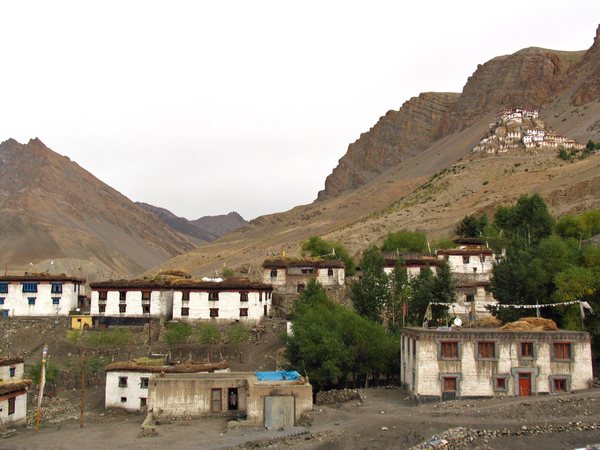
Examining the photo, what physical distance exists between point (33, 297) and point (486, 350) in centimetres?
3829

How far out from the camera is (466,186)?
120 meters

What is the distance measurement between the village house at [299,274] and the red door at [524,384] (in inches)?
976

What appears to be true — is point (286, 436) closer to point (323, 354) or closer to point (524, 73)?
point (323, 354)

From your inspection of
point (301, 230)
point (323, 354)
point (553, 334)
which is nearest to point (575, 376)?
point (553, 334)

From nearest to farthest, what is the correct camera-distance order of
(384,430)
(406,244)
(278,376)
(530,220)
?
1. (384,430)
2. (278,376)
3. (530,220)
4. (406,244)

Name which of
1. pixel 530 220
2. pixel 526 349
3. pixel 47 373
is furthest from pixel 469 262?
pixel 47 373

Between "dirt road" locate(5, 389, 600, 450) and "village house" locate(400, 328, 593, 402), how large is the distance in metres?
1.08

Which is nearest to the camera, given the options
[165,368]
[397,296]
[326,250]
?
[165,368]

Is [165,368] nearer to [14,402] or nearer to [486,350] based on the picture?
[14,402]

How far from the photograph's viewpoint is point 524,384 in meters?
30.1

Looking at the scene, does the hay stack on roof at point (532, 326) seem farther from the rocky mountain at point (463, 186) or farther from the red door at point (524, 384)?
the rocky mountain at point (463, 186)

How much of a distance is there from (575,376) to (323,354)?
13881 millimetres

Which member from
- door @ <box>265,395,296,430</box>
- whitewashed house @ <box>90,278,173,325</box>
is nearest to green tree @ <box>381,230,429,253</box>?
whitewashed house @ <box>90,278,173,325</box>

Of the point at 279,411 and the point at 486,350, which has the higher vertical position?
the point at 486,350
